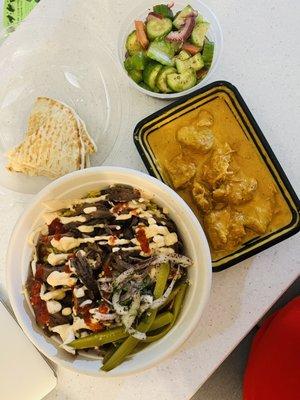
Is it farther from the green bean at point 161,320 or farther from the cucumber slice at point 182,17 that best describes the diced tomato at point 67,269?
the cucumber slice at point 182,17

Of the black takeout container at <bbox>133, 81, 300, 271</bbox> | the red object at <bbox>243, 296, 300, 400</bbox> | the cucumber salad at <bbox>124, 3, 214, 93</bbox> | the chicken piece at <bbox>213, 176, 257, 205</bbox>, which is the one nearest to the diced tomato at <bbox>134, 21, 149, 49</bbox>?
the cucumber salad at <bbox>124, 3, 214, 93</bbox>

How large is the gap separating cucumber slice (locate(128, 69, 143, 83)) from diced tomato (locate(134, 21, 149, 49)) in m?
0.07

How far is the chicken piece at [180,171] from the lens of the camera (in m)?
1.31

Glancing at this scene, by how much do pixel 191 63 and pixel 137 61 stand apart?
14 cm

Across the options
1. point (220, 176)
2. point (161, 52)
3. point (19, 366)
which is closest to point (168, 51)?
point (161, 52)

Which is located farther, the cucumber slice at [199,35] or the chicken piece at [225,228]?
the cucumber slice at [199,35]

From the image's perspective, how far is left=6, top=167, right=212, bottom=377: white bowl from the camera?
1166 mm

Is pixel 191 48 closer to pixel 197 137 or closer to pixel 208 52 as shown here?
pixel 208 52

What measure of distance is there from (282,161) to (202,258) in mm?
419

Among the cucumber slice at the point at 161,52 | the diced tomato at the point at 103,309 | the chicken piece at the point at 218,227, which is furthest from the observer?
the cucumber slice at the point at 161,52

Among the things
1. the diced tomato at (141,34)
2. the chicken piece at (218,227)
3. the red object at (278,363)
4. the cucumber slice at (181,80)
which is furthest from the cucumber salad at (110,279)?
the red object at (278,363)

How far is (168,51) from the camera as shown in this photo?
1.40 m

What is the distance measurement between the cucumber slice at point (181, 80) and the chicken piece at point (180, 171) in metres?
0.20

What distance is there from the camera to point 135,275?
3.78ft
